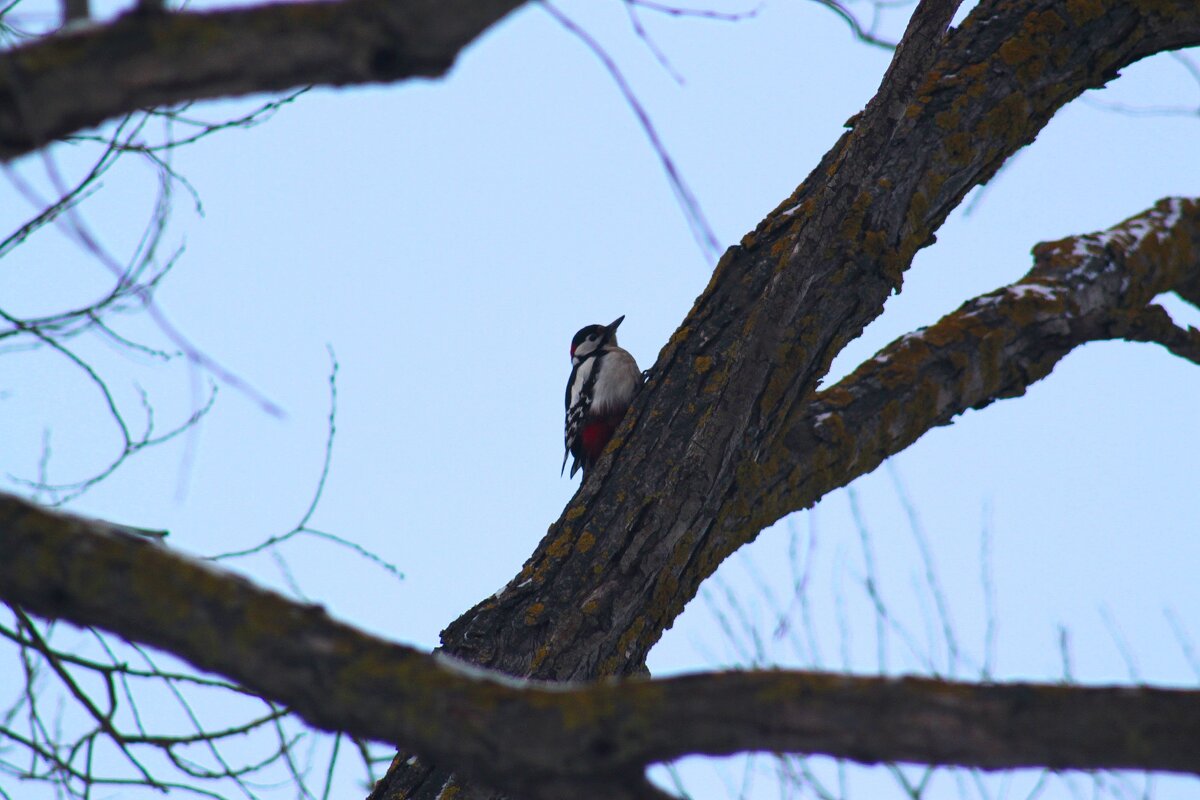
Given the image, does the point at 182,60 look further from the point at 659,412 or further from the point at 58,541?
the point at 659,412

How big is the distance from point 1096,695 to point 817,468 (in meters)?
1.90

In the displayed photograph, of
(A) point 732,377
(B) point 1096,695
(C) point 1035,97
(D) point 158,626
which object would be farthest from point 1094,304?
(D) point 158,626

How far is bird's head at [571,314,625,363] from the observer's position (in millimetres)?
7789

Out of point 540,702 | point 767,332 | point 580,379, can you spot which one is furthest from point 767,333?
point 580,379

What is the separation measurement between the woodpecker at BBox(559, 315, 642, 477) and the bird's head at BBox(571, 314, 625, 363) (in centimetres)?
65

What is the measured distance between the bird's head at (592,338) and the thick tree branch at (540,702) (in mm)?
6102

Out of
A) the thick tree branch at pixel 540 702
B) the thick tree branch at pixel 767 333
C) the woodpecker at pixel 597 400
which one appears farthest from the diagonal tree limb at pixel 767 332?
the woodpecker at pixel 597 400

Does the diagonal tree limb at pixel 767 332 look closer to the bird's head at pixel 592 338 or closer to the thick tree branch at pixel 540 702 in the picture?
the thick tree branch at pixel 540 702

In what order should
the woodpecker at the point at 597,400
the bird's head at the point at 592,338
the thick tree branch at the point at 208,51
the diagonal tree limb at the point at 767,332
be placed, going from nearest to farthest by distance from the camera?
the thick tree branch at the point at 208,51 < the diagonal tree limb at the point at 767,332 < the woodpecker at the point at 597,400 < the bird's head at the point at 592,338

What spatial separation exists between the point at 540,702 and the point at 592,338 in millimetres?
6646

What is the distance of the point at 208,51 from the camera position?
4.05ft

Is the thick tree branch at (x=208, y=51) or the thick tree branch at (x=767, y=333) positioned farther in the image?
the thick tree branch at (x=767, y=333)

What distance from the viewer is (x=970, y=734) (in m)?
1.33

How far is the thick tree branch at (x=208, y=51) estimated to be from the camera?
122 cm
